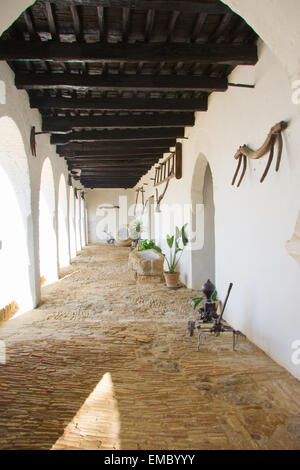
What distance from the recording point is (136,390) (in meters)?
2.59

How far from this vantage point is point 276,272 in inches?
122

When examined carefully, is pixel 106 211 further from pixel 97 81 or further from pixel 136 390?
pixel 136 390

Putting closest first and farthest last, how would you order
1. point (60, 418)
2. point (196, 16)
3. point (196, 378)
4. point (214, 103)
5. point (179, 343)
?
point (60, 418)
point (196, 378)
point (196, 16)
point (179, 343)
point (214, 103)

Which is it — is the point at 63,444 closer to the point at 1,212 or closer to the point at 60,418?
the point at 60,418

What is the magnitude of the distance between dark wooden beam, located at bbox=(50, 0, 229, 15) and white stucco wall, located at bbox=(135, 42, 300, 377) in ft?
2.43

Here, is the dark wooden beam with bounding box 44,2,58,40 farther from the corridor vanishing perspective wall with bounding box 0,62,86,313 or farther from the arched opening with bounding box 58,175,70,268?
Answer: the arched opening with bounding box 58,175,70,268

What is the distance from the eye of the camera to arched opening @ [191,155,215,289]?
21.1 ft

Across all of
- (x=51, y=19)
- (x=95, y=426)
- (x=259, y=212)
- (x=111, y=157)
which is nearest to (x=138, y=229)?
(x=111, y=157)

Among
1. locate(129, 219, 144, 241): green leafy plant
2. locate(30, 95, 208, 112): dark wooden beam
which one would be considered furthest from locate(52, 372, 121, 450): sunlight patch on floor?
locate(129, 219, 144, 241): green leafy plant

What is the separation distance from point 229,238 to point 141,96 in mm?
2543

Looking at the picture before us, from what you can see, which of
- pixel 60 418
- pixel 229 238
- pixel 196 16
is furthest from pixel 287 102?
pixel 60 418

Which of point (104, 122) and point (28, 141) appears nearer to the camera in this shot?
point (28, 141)

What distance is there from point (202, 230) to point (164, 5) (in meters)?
4.35

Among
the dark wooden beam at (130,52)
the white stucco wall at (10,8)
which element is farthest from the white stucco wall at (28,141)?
the white stucco wall at (10,8)
